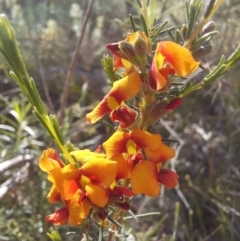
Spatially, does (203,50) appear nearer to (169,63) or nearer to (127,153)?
(169,63)

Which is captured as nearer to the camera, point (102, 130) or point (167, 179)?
point (167, 179)

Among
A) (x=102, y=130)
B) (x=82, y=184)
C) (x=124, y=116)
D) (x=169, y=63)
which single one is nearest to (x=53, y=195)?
(x=82, y=184)

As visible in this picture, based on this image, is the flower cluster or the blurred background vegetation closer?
the flower cluster

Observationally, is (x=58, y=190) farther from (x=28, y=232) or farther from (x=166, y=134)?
(x=166, y=134)

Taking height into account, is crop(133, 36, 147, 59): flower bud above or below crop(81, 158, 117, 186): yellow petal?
above

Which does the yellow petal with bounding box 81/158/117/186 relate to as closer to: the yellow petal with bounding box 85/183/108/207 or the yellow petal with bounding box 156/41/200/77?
the yellow petal with bounding box 85/183/108/207

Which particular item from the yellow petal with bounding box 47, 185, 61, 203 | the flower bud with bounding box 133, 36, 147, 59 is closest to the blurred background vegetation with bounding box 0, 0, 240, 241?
the yellow petal with bounding box 47, 185, 61, 203

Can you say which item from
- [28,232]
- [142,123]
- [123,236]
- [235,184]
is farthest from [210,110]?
[142,123]

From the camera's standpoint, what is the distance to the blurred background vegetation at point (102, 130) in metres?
1.59

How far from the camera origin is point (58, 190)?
2.18 feet

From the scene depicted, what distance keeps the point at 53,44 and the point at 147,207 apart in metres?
1.26

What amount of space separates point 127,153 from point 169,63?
152 mm

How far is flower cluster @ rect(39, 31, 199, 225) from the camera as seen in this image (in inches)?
25.2

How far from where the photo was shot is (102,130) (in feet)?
8.02
